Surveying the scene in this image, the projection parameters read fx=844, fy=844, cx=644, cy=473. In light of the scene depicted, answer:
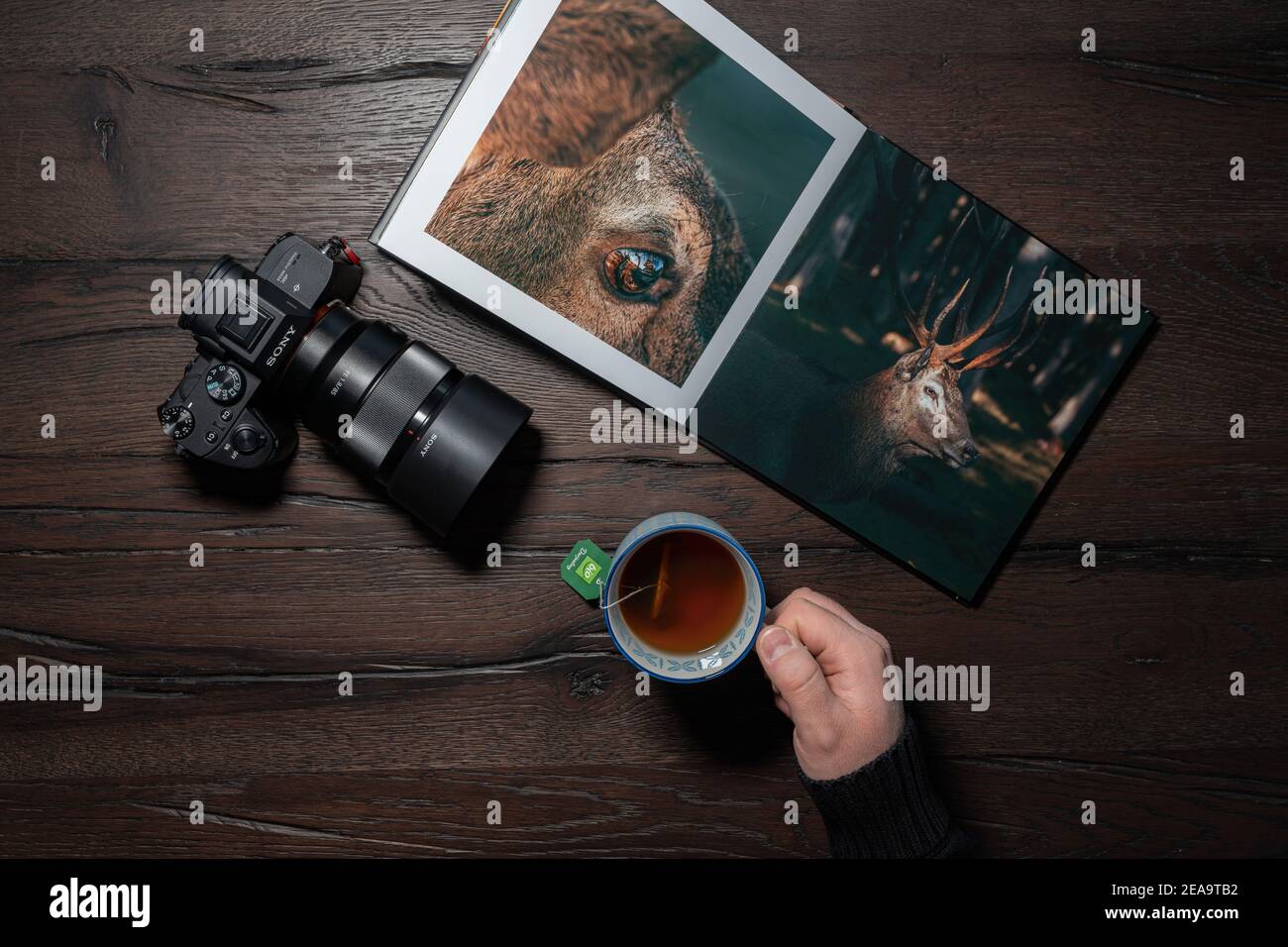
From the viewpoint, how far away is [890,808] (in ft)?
2.42

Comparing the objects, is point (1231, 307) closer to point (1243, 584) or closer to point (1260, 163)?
point (1260, 163)

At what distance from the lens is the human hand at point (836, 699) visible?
0.72m

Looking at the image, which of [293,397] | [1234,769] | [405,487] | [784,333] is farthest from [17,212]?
[1234,769]

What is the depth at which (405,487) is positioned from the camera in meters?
0.73

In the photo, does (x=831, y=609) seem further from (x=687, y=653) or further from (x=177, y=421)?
(x=177, y=421)

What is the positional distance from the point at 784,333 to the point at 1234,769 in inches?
24.3

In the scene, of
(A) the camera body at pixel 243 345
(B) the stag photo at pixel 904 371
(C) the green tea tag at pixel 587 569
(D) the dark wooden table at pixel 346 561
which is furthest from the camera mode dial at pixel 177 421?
(B) the stag photo at pixel 904 371

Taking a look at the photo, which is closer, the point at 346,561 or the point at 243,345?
the point at 243,345

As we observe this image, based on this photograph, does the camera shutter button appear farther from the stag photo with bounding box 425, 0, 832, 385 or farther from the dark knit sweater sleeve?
the dark knit sweater sleeve

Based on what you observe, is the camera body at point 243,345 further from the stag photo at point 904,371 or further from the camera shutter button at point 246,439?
the stag photo at point 904,371

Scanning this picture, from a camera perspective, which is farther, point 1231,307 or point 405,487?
point 1231,307

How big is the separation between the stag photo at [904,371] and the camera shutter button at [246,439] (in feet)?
1.31

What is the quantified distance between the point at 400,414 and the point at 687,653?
1.04 ft

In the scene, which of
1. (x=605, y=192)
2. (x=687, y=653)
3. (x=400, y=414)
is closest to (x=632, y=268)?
(x=605, y=192)
